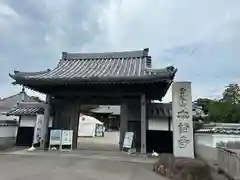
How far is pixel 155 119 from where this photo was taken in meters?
13.5

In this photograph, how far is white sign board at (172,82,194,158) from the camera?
336 inches

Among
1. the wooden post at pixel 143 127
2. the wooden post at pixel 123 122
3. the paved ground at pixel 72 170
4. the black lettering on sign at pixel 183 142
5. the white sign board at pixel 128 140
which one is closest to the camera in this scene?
the paved ground at pixel 72 170

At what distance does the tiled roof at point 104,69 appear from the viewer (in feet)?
37.1

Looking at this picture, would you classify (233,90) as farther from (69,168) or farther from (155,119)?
(69,168)

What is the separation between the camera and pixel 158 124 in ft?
44.2

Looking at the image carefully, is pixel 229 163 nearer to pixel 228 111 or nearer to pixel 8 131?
pixel 8 131

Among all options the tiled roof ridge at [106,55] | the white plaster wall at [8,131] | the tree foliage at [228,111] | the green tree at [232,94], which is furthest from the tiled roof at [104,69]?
the green tree at [232,94]

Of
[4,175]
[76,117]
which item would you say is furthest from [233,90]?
[4,175]

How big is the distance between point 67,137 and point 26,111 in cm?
354

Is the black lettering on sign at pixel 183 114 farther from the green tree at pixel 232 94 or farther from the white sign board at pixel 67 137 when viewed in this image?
the green tree at pixel 232 94

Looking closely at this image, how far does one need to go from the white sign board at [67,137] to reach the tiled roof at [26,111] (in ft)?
8.94

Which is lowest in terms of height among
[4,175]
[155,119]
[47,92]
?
[4,175]

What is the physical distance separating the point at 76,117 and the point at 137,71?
4170 mm

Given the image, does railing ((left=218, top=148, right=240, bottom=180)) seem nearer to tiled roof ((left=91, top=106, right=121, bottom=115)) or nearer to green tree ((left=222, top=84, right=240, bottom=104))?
green tree ((left=222, top=84, right=240, bottom=104))
